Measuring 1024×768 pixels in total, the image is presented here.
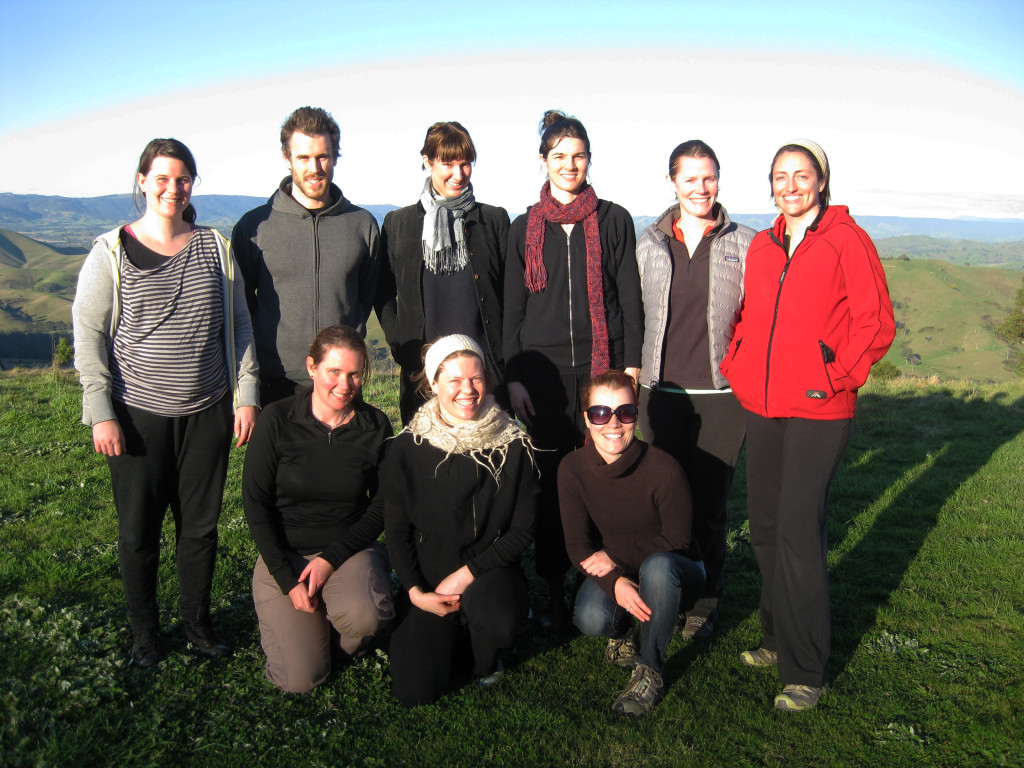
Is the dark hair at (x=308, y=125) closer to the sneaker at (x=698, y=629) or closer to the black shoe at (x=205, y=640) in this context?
the black shoe at (x=205, y=640)

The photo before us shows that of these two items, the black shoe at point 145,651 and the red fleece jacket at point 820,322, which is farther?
the black shoe at point 145,651

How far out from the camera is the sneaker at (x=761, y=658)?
12.8 ft

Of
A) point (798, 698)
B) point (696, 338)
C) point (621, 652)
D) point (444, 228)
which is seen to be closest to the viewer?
point (798, 698)

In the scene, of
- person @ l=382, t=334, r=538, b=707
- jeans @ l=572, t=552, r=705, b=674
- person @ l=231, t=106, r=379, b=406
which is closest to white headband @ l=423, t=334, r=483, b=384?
person @ l=382, t=334, r=538, b=707

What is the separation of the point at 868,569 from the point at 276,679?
4.16 metres

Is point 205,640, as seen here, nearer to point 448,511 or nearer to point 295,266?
point 448,511

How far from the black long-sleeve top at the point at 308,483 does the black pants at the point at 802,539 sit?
204 cm

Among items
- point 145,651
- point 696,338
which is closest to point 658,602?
point 696,338

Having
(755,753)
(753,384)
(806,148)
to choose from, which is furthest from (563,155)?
(755,753)

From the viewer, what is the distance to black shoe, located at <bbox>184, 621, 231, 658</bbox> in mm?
3848

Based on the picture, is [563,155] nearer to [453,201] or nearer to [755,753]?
[453,201]

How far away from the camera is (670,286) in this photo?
4148mm

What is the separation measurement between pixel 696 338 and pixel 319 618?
2.52m

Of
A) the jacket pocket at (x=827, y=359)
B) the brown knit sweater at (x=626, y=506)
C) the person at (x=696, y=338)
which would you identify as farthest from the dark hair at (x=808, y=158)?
the brown knit sweater at (x=626, y=506)
